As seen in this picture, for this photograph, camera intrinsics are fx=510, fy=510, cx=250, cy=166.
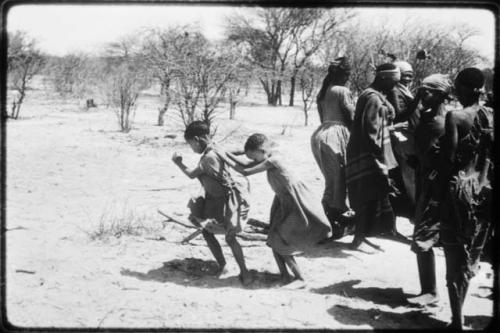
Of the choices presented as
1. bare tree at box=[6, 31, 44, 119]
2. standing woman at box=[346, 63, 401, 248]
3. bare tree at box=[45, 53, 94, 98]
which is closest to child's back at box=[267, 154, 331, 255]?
standing woman at box=[346, 63, 401, 248]

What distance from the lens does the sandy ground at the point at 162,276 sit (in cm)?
362

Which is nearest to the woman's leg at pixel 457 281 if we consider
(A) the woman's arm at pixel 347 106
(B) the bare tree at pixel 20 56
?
(A) the woman's arm at pixel 347 106

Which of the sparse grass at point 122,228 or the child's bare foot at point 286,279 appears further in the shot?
the sparse grass at point 122,228

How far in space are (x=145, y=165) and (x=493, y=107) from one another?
7021 mm

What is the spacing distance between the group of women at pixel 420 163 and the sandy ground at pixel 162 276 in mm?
378

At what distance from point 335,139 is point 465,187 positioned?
7.04 ft

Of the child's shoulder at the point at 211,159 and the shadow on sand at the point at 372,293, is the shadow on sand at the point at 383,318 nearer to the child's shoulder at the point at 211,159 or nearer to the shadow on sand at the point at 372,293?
the shadow on sand at the point at 372,293

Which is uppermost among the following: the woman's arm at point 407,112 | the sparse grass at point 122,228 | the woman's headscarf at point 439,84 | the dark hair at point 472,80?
the dark hair at point 472,80

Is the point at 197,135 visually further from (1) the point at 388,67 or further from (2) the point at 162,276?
(1) the point at 388,67

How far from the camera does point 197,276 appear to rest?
4.39 meters

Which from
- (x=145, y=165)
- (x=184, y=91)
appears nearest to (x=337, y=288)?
(x=145, y=165)

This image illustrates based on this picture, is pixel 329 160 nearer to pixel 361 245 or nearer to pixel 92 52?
pixel 361 245

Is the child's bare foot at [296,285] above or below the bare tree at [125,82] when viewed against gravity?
below

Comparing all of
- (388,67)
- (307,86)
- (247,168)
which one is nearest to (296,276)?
(247,168)
